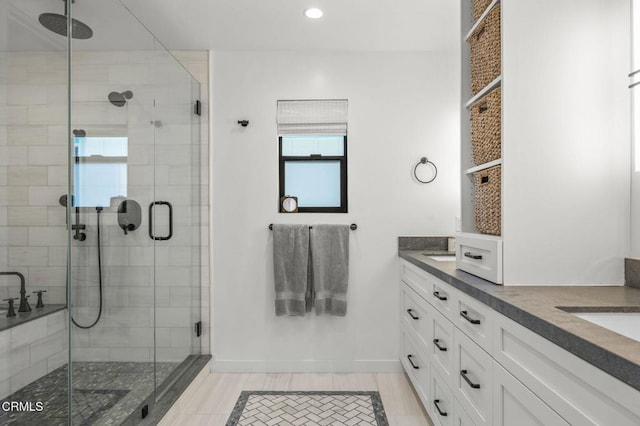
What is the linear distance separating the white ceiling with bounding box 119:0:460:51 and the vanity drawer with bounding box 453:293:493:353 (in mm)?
1783

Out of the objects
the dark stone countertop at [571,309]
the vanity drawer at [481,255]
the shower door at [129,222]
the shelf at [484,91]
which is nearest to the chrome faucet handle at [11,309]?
the shower door at [129,222]

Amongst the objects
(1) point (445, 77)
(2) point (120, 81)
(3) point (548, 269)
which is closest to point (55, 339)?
(2) point (120, 81)

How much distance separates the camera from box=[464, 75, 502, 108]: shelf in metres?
1.59

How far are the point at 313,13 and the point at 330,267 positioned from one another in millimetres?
1727

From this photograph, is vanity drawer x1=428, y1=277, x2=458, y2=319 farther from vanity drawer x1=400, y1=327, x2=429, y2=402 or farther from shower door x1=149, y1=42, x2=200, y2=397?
shower door x1=149, y1=42, x2=200, y2=397

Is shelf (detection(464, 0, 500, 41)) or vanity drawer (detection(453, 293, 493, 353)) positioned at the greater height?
shelf (detection(464, 0, 500, 41))

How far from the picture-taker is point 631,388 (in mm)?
721

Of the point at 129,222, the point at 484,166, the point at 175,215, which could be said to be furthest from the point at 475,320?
the point at 175,215

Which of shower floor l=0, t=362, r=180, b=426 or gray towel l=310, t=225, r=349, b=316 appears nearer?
shower floor l=0, t=362, r=180, b=426

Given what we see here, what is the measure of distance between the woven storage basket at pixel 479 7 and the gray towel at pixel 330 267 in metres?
1.59

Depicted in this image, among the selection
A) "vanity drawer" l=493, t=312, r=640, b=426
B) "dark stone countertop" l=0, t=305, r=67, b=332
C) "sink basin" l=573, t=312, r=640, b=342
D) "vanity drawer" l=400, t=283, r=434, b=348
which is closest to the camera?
"vanity drawer" l=493, t=312, r=640, b=426

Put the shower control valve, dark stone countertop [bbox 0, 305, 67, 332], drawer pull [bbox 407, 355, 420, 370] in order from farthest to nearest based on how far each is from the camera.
Answer: drawer pull [bbox 407, 355, 420, 370] < the shower control valve < dark stone countertop [bbox 0, 305, 67, 332]

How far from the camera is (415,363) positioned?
2459 millimetres

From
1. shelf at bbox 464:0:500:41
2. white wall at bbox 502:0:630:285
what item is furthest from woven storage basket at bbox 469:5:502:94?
white wall at bbox 502:0:630:285
